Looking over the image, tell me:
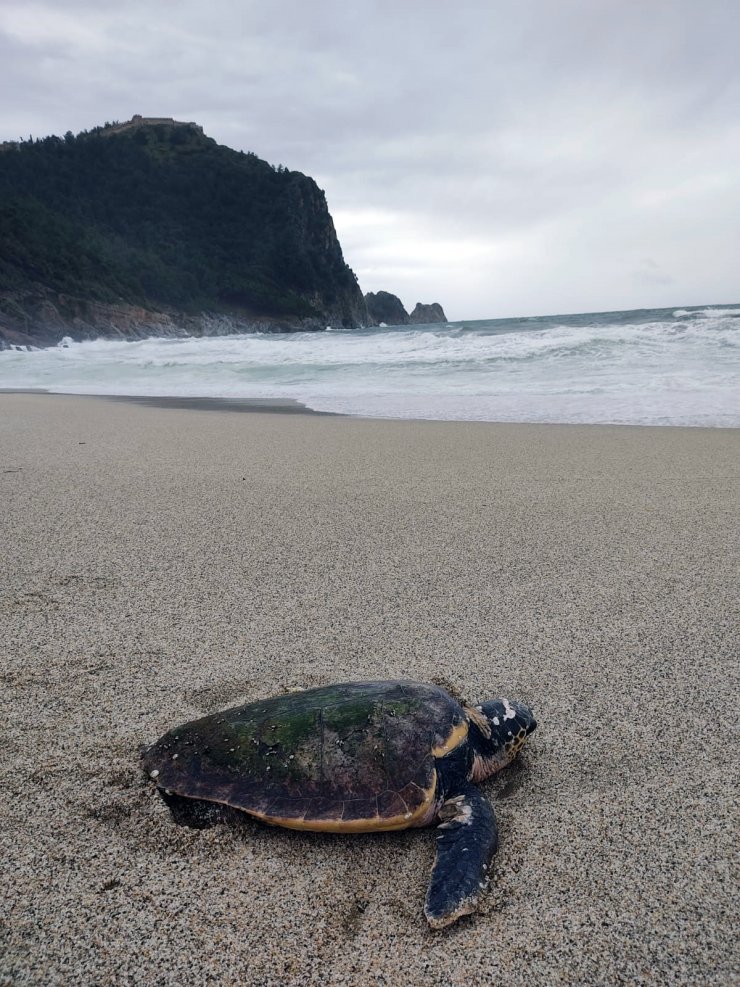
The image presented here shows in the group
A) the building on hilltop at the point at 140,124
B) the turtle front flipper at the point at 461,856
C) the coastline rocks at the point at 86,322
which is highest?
the building on hilltop at the point at 140,124

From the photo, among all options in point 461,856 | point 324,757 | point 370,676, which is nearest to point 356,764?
point 324,757

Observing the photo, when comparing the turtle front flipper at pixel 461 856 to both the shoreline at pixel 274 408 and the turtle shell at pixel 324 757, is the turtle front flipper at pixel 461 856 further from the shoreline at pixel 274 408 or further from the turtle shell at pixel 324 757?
the shoreline at pixel 274 408

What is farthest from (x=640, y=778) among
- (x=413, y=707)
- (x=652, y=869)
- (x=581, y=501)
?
(x=581, y=501)

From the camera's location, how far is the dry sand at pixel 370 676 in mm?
1036

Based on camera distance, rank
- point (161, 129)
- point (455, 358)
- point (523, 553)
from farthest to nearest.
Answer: point (161, 129) < point (455, 358) < point (523, 553)

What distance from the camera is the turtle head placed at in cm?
140

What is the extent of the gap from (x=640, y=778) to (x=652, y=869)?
0.26 meters

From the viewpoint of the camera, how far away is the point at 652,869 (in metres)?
1.16

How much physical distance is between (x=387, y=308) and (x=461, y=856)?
10205cm

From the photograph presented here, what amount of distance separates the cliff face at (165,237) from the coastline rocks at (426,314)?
25.8 metres

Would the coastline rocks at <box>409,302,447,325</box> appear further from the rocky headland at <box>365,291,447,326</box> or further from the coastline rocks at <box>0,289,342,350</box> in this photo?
the coastline rocks at <box>0,289,342,350</box>

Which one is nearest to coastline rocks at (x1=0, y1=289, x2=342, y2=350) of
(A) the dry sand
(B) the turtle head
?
(A) the dry sand

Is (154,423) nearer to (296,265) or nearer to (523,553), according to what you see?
(523,553)

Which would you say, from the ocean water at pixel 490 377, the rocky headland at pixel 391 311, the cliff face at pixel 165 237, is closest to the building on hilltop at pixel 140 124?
the cliff face at pixel 165 237
